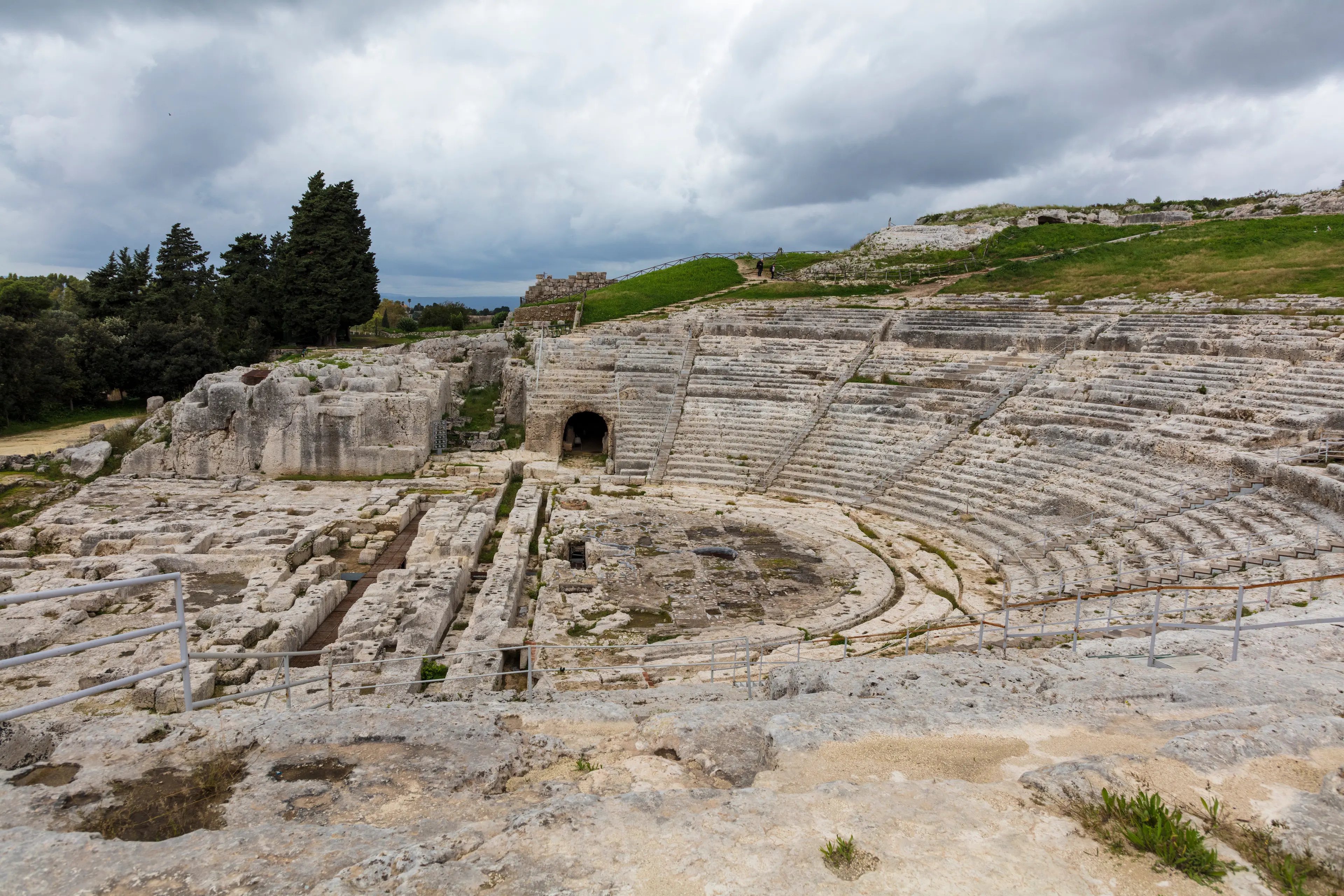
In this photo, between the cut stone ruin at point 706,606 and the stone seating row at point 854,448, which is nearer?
the cut stone ruin at point 706,606

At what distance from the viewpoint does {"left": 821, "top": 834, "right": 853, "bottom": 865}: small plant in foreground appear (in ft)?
10.7

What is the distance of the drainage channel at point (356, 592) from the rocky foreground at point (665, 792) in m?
6.13

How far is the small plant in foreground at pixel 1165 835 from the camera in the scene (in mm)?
3162

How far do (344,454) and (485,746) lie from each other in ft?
59.8

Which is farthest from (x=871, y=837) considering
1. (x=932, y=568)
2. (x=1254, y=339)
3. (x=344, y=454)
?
(x=1254, y=339)

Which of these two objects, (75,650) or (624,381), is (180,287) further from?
(75,650)

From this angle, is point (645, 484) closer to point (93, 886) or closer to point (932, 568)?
point (932, 568)

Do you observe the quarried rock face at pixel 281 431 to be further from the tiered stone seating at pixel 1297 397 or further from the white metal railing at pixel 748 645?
the tiered stone seating at pixel 1297 397

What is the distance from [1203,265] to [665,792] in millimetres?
34290

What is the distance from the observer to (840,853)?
3287 millimetres

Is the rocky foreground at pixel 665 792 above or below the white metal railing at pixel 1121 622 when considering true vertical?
above

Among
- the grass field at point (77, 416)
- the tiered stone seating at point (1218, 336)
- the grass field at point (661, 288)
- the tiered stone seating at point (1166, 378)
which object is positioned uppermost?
the grass field at point (661, 288)

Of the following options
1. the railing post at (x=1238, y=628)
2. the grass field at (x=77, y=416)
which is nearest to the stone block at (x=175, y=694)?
the railing post at (x=1238, y=628)

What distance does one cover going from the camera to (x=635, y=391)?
24125mm
